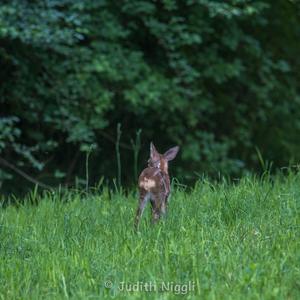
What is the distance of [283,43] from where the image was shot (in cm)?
1324

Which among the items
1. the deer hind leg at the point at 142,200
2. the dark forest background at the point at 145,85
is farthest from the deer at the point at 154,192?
the dark forest background at the point at 145,85

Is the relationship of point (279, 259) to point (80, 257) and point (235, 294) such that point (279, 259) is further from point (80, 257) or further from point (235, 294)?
point (80, 257)

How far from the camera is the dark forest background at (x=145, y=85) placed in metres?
10.6

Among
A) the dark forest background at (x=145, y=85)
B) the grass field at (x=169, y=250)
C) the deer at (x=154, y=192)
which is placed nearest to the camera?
the grass field at (x=169, y=250)

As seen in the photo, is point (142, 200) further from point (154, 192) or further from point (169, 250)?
point (169, 250)

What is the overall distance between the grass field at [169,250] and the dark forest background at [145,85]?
10.8 ft

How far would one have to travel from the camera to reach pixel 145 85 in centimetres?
1091

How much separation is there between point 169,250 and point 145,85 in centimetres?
600

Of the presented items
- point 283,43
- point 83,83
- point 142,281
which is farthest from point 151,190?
point 283,43

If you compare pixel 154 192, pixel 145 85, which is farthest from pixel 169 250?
pixel 145 85

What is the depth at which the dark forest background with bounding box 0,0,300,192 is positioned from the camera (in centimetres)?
1062

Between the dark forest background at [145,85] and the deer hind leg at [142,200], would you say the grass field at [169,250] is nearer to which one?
the deer hind leg at [142,200]

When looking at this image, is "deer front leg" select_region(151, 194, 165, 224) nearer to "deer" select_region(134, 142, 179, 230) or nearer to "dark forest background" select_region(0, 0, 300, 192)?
"deer" select_region(134, 142, 179, 230)

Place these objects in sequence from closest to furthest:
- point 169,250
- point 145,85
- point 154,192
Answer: point 169,250 < point 154,192 < point 145,85
